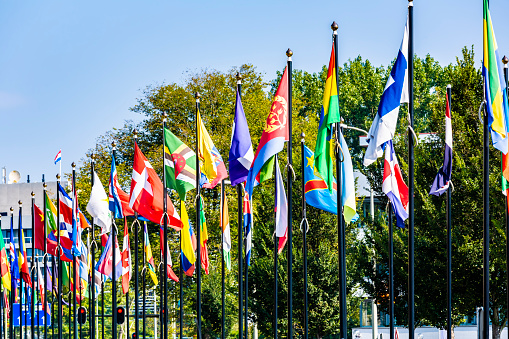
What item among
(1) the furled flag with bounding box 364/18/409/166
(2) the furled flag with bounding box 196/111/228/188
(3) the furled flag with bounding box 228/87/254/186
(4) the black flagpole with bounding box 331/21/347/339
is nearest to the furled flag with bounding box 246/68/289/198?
(3) the furled flag with bounding box 228/87/254/186

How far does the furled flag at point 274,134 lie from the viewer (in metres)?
21.3

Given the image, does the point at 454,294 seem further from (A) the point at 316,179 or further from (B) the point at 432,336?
(B) the point at 432,336

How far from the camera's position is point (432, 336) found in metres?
56.5

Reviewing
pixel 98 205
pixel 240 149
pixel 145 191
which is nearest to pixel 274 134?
pixel 240 149

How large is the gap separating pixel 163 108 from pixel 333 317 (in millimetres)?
19410

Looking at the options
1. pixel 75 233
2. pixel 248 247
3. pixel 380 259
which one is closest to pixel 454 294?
pixel 380 259

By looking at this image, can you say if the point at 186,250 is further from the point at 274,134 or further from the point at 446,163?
the point at 446,163

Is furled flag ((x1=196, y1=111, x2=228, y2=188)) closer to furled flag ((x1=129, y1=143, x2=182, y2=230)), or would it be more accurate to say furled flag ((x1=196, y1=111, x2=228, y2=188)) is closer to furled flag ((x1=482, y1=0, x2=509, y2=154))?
furled flag ((x1=129, y1=143, x2=182, y2=230))

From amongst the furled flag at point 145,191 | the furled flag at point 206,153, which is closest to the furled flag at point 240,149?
the furled flag at point 206,153

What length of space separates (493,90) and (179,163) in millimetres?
10334

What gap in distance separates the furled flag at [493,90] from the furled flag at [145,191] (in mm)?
→ 11159

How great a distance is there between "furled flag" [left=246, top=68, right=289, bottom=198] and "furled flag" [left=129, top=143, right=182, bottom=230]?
228 inches

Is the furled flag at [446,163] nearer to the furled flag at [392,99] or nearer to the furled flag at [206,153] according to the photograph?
the furled flag at [392,99]

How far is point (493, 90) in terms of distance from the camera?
61.5 feet
